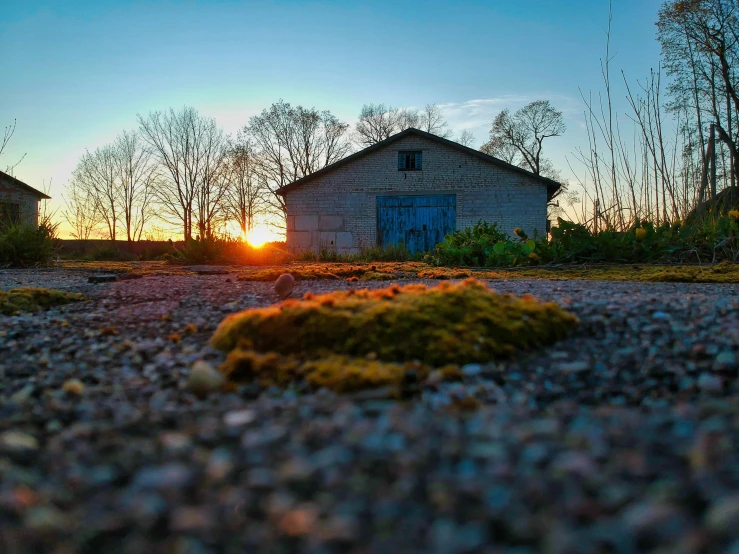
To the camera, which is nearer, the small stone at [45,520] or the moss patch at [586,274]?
the small stone at [45,520]

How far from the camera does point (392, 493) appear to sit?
2.55ft

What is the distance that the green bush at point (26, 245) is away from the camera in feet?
24.0

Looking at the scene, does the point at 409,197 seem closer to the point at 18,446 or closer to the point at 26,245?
the point at 26,245

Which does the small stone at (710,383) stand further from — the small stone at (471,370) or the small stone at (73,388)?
the small stone at (73,388)

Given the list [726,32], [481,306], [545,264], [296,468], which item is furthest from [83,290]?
[726,32]

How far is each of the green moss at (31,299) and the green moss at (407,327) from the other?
5.65 feet

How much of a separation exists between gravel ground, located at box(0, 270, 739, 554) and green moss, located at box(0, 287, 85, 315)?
1.57 metres

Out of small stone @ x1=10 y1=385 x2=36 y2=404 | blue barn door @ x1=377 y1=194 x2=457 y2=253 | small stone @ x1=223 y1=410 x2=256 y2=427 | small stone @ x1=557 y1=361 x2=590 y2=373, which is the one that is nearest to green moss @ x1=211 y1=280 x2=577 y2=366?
small stone @ x1=557 y1=361 x2=590 y2=373

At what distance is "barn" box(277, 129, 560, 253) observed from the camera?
16.2 metres

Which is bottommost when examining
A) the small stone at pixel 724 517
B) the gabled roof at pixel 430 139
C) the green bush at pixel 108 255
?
the small stone at pixel 724 517

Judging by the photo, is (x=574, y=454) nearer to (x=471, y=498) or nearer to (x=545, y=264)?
(x=471, y=498)

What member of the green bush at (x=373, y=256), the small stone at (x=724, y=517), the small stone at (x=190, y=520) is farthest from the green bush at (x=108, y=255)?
the small stone at (x=724, y=517)

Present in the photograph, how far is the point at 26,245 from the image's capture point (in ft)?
24.3

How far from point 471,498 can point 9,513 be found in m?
0.75
